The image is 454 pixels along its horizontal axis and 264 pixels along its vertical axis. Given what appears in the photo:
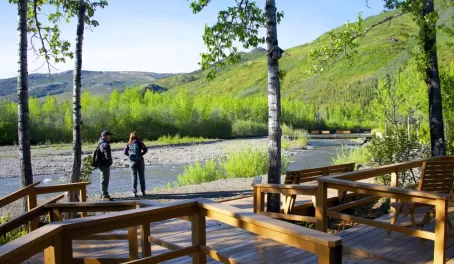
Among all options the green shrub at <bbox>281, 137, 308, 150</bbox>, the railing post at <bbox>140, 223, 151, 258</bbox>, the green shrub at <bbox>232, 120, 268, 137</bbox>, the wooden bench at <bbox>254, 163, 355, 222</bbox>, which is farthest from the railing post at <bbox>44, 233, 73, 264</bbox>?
the green shrub at <bbox>232, 120, 268, 137</bbox>

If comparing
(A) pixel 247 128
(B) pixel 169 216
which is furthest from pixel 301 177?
(A) pixel 247 128

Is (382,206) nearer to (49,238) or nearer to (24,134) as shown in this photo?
(24,134)

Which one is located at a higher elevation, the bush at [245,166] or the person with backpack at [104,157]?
the person with backpack at [104,157]

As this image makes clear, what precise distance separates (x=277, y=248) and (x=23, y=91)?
16.5ft

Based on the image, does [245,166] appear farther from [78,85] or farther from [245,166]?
[78,85]

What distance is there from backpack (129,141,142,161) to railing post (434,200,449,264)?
758 centimetres

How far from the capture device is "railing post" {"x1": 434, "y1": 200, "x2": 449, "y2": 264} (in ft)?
12.0

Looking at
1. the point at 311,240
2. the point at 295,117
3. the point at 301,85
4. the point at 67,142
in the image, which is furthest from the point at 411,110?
the point at 301,85

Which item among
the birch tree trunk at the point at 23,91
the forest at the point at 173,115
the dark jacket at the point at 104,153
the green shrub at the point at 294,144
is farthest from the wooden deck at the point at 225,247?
the green shrub at the point at 294,144

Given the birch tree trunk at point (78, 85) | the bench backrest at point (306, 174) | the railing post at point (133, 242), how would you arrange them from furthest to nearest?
the birch tree trunk at point (78, 85) → the bench backrest at point (306, 174) → the railing post at point (133, 242)

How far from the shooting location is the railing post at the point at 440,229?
366 centimetres

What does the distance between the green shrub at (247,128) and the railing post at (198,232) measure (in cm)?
5429

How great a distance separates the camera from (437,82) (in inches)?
330

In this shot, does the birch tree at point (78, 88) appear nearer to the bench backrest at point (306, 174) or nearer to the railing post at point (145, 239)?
the bench backrest at point (306, 174)
